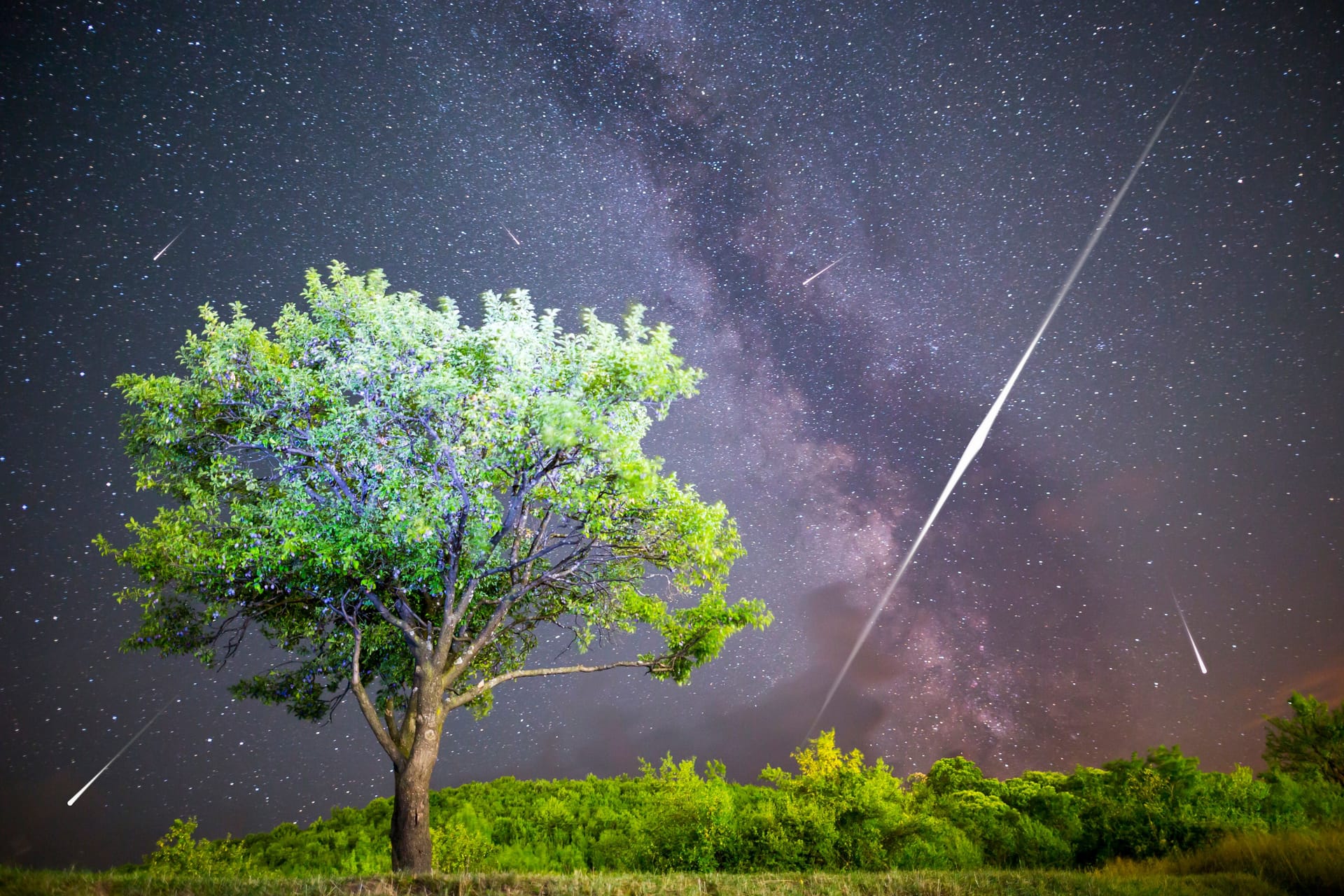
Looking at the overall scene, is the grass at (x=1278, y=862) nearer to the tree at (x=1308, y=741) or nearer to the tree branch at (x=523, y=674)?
the tree branch at (x=523, y=674)

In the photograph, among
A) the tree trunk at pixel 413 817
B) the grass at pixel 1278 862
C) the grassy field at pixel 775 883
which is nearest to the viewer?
the grassy field at pixel 775 883

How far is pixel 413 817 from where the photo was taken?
11.6 meters

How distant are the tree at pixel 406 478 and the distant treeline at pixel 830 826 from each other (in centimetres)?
458

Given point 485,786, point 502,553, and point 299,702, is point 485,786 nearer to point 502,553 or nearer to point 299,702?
point 299,702

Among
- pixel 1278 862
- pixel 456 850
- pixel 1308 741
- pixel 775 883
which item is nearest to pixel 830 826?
pixel 775 883

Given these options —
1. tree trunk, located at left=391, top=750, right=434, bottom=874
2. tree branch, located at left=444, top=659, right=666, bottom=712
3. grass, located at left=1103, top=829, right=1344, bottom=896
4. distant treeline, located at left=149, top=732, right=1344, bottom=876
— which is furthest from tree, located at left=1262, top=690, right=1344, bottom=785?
tree trunk, located at left=391, top=750, right=434, bottom=874

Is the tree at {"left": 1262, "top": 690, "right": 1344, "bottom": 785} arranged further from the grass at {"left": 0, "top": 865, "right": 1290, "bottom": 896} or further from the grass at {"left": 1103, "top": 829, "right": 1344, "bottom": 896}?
the grass at {"left": 0, "top": 865, "right": 1290, "bottom": 896}

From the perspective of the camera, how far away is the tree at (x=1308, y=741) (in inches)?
1088

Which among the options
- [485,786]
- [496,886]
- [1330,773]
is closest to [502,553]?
[496,886]

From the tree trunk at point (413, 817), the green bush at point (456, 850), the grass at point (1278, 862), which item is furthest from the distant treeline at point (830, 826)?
the grass at point (1278, 862)

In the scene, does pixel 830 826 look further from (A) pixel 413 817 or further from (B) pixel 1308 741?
(B) pixel 1308 741

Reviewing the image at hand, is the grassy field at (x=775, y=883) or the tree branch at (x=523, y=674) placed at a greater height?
the tree branch at (x=523, y=674)

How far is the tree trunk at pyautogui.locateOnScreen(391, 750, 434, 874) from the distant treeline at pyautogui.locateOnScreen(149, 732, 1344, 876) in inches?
68.9

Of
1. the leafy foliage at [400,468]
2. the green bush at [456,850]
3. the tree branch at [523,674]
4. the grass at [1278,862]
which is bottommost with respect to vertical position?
the green bush at [456,850]
